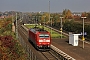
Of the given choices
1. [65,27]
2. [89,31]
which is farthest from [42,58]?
[65,27]

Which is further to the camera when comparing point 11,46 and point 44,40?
point 44,40

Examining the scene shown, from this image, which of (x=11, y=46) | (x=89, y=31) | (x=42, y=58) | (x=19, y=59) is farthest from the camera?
(x=89, y=31)

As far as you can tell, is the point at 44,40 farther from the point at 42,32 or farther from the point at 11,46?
the point at 11,46

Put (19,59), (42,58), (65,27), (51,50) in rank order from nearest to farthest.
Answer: (19,59)
(42,58)
(51,50)
(65,27)

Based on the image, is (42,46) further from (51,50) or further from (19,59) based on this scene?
(19,59)

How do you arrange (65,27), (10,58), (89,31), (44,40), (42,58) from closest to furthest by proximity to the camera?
1. (10,58)
2. (42,58)
3. (44,40)
4. (89,31)
5. (65,27)

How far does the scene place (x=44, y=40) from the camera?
29156 mm

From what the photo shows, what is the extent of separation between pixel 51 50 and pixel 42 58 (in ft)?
18.2

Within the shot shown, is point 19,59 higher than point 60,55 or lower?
higher

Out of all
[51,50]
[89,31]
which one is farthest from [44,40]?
[89,31]

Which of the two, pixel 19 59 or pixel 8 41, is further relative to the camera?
pixel 8 41

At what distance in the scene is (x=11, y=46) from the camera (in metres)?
18.4

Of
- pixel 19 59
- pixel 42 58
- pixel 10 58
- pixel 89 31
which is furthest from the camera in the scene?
pixel 89 31

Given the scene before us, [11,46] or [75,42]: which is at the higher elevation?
[11,46]
